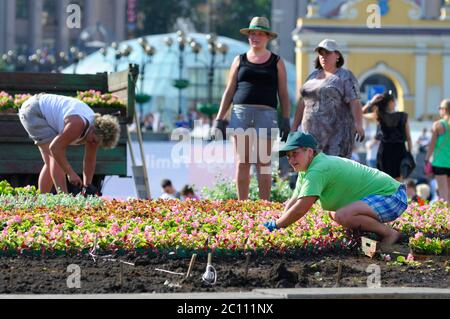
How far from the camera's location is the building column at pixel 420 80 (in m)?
78.8

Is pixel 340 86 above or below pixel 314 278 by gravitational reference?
above

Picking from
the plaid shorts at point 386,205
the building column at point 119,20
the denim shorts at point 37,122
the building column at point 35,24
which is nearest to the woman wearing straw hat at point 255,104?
the denim shorts at point 37,122

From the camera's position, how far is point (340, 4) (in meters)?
87.9

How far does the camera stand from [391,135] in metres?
16.8

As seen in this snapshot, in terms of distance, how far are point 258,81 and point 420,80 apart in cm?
6686

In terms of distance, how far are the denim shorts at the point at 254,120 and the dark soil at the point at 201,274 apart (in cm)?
347

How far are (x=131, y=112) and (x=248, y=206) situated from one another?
4.11 m

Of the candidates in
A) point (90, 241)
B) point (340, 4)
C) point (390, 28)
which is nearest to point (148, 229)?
point (90, 241)

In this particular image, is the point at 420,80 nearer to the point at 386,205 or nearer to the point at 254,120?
the point at 254,120

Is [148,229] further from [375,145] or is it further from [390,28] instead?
[390,28]

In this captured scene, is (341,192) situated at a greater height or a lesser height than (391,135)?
greater

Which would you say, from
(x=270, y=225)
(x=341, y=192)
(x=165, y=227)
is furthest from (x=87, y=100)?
(x=341, y=192)

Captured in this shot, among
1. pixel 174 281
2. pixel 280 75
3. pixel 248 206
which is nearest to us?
pixel 174 281

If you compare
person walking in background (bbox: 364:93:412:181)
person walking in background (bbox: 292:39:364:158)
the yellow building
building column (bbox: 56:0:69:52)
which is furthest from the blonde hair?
building column (bbox: 56:0:69:52)
